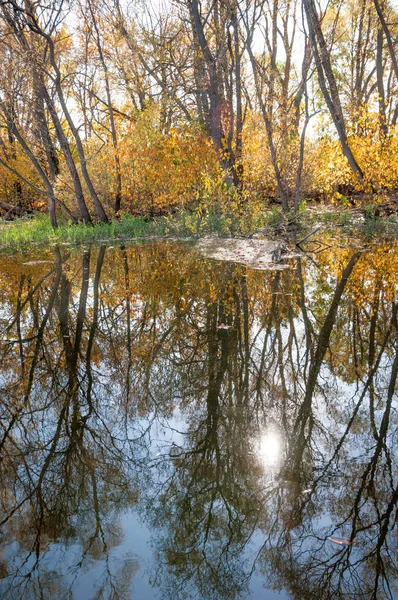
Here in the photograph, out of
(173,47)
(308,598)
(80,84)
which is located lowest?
(308,598)

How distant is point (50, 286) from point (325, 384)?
203 inches

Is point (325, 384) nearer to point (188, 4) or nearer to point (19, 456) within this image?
point (19, 456)

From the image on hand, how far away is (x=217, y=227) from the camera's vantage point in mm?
12070

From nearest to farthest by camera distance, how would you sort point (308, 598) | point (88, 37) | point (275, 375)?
1. point (308, 598)
2. point (275, 375)
3. point (88, 37)

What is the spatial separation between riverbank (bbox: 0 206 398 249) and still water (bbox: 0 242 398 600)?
6108mm

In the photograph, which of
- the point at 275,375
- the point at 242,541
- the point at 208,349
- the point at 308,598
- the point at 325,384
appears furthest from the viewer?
the point at 208,349

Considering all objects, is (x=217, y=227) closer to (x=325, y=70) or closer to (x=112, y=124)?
(x=325, y=70)

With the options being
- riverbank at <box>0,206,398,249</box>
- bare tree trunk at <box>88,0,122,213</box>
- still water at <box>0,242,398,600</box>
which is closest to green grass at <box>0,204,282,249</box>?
riverbank at <box>0,206,398,249</box>

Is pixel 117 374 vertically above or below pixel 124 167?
below

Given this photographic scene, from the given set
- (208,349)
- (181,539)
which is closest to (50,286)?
(208,349)

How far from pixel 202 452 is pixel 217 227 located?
975 centimetres

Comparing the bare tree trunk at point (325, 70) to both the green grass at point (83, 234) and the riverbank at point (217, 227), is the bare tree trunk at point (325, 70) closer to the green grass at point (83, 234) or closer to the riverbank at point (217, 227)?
the riverbank at point (217, 227)

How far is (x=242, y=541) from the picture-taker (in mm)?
2025

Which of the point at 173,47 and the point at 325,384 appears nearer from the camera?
the point at 325,384
